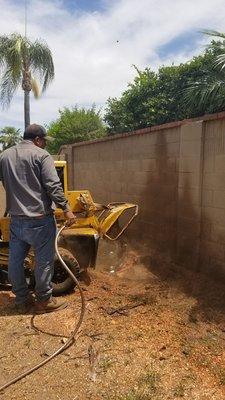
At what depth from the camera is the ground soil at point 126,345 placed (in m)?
3.10

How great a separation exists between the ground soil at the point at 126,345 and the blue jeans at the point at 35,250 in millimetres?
297

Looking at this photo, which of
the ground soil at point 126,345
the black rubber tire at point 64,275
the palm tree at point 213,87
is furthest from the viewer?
the palm tree at point 213,87

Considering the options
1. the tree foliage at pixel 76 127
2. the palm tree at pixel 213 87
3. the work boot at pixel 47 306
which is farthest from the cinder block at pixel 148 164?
the tree foliage at pixel 76 127

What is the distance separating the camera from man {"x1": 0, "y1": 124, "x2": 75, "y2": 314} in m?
4.25

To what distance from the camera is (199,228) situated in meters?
5.85

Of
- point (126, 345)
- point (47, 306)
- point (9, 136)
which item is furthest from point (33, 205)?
point (9, 136)

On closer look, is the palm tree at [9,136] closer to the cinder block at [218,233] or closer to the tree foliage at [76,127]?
the tree foliage at [76,127]

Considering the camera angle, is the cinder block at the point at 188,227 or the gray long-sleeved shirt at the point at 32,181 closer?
the gray long-sleeved shirt at the point at 32,181

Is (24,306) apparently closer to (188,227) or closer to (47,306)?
(47,306)

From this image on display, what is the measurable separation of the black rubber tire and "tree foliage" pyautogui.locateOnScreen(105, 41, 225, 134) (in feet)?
44.0

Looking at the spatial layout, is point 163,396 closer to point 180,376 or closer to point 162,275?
point 180,376

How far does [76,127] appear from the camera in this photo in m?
26.0

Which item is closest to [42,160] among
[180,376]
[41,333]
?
[41,333]

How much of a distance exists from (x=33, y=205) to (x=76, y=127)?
73.1 feet
